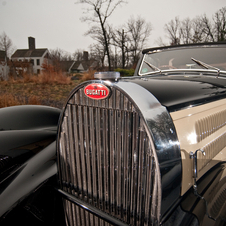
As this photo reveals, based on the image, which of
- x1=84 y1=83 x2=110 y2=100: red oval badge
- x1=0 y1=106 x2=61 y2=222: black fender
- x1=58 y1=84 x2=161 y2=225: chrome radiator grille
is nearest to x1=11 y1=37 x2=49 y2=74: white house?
x1=0 y1=106 x2=61 y2=222: black fender

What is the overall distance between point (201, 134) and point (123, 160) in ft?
2.01

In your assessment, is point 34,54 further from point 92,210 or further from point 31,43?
point 92,210

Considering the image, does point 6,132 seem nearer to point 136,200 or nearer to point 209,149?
point 136,200

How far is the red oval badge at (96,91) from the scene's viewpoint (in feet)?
3.90

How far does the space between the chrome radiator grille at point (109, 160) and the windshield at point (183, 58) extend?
67.5 inches

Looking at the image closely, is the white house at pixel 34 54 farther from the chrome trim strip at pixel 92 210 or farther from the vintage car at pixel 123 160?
the chrome trim strip at pixel 92 210

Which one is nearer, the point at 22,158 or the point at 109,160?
the point at 109,160

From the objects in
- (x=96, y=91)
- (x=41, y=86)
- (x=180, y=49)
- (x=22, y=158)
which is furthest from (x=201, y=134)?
(x=41, y=86)

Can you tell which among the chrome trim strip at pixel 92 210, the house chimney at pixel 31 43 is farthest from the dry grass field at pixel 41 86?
the house chimney at pixel 31 43

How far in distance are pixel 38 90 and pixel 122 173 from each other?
33.1 ft

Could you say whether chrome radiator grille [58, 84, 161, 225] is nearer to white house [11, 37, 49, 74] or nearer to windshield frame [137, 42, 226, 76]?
windshield frame [137, 42, 226, 76]

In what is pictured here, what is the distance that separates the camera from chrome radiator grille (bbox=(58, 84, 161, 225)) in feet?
3.63

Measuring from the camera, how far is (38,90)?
10375 millimetres

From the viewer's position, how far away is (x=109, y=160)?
1.26 meters
